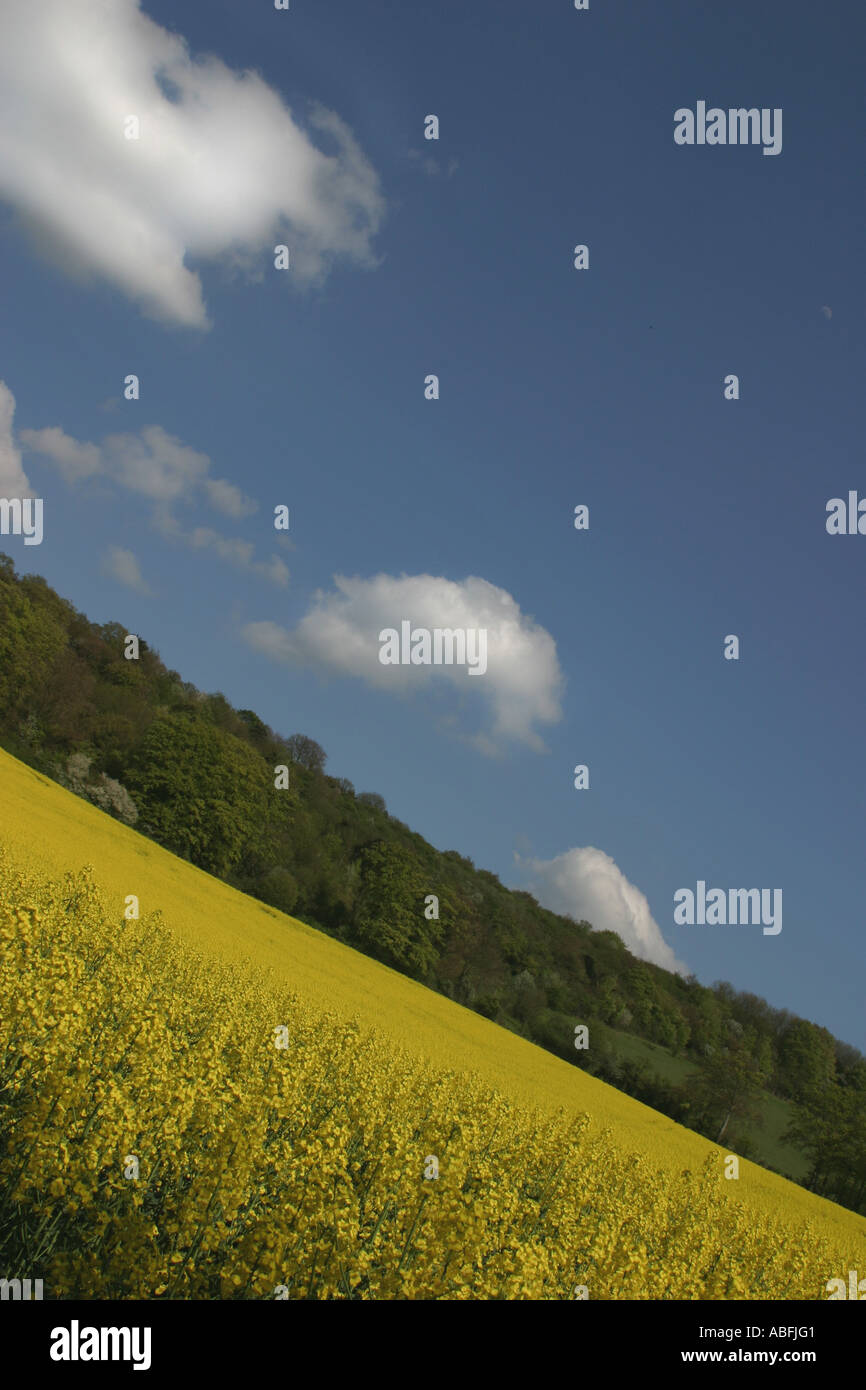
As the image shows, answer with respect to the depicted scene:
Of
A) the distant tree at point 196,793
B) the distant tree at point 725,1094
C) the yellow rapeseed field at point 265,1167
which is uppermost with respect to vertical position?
the distant tree at point 196,793

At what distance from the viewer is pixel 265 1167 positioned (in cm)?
787

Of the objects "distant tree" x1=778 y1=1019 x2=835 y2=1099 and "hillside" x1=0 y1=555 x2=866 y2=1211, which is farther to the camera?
"distant tree" x1=778 y1=1019 x2=835 y2=1099

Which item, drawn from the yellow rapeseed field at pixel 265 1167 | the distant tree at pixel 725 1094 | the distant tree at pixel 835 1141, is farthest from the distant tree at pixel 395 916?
the yellow rapeseed field at pixel 265 1167

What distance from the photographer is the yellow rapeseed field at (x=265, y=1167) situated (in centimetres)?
614

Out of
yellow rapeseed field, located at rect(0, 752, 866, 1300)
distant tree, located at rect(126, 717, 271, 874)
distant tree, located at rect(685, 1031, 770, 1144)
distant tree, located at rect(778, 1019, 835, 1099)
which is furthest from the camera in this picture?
distant tree, located at rect(778, 1019, 835, 1099)

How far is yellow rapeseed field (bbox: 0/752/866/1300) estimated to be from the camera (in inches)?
242

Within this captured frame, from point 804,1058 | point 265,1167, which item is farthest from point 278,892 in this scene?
point 804,1058

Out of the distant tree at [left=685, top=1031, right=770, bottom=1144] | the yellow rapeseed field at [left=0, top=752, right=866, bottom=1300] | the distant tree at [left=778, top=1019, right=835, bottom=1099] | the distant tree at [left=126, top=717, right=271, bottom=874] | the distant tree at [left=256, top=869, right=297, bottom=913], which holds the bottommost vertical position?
the distant tree at [left=778, top=1019, right=835, bottom=1099]

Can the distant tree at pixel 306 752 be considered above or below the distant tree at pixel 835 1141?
above

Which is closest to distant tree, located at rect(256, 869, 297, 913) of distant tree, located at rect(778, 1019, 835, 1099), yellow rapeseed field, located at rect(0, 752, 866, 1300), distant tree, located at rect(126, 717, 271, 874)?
distant tree, located at rect(126, 717, 271, 874)

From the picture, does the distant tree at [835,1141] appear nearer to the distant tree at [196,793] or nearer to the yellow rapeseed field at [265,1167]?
the yellow rapeseed field at [265,1167]

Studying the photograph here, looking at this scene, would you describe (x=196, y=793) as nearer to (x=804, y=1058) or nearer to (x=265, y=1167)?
(x=265, y=1167)

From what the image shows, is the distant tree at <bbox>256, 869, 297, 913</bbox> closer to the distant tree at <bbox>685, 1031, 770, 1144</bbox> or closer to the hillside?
the hillside
